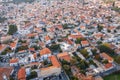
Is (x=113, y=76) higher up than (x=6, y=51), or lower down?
lower down

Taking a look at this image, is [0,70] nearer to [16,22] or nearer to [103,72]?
[103,72]

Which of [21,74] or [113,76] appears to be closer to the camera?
[113,76]

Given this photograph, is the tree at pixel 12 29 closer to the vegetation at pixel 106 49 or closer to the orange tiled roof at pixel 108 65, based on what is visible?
the vegetation at pixel 106 49

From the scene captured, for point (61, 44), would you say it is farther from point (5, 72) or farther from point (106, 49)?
point (5, 72)

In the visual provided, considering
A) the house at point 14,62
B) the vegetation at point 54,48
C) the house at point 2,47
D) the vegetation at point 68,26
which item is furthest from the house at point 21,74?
the vegetation at point 68,26

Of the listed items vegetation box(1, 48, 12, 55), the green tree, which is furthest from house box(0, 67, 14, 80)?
the green tree

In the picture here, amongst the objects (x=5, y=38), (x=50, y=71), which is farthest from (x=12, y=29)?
(x=50, y=71)

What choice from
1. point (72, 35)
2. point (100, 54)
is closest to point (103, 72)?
point (100, 54)

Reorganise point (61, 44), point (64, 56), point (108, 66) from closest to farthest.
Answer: point (108, 66) < point (64, 56) < point (61, 44)
